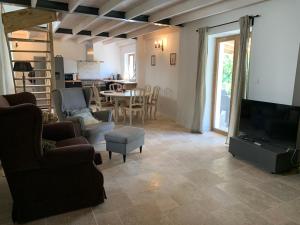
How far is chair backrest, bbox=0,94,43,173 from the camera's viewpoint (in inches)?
76.5

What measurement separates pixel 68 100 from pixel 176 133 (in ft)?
8.02

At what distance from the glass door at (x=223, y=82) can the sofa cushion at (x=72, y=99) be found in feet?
9.75

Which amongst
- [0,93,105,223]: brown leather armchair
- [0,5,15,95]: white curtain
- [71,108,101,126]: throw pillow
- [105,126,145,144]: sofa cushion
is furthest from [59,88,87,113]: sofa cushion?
[0,93,105,223]: brown leather armchair

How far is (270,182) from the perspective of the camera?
3.02 m

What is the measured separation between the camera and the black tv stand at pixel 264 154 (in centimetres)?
319

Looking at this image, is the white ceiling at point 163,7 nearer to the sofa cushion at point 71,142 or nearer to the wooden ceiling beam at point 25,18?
the wooden ceiling beam at point 25,18

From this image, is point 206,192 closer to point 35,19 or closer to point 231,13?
point 231,13

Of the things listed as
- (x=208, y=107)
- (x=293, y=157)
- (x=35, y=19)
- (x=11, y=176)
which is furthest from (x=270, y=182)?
(x=35, y=19)

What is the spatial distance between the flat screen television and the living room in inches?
0.6

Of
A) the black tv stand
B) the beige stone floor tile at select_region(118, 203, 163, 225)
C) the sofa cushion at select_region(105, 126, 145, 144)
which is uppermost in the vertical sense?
the sofa cushion at select_region(105, 126, 145, 144)

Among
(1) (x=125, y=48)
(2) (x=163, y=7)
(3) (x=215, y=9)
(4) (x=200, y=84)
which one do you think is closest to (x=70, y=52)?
(1) (x=125, y=48)

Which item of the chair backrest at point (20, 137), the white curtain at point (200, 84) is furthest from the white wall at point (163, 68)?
the chair backrest at point (20, 137)

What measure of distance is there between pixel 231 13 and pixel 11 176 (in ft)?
14.2

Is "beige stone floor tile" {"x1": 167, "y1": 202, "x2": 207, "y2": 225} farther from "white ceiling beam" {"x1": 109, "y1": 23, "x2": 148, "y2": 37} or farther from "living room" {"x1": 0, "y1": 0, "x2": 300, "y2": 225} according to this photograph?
"white ceiling beam" {"x1": 109, "y1": 23, "x2": 148, "y2": 37}
